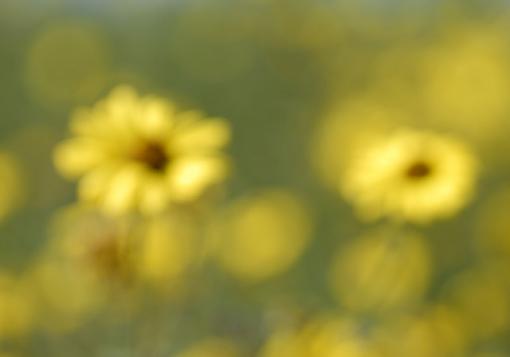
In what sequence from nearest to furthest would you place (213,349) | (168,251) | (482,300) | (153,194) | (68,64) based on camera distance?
(153,194)
(213,349)
(168,251)
(482,300)
(68,64)

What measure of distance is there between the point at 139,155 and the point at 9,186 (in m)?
0.82

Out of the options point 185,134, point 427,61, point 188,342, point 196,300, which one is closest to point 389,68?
point 427,61

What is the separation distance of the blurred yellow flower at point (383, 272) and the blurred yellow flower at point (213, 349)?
0.16 meters

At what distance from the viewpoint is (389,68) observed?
8.36 ft

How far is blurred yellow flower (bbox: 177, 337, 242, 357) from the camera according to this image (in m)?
1.27

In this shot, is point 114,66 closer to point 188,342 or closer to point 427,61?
point 427,61

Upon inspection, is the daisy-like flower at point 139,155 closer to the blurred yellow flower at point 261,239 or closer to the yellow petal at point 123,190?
the yellow petal at point 123,190

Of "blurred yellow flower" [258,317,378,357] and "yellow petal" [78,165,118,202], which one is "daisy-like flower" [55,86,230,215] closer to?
"yellow petal" [78,165,118,202]

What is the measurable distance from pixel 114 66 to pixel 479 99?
776 mm

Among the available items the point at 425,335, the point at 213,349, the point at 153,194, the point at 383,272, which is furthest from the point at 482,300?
the point at 153,194

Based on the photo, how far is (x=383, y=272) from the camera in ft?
4.78

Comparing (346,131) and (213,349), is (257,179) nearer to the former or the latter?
(346,131)

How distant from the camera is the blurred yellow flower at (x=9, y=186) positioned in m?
1.79

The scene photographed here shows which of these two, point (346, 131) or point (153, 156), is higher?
point (346, 131)
